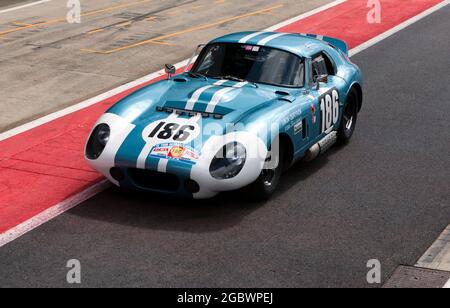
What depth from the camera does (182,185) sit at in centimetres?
884

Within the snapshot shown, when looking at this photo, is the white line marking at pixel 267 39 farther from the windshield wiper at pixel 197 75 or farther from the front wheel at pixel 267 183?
the front wheel at pixel 267 183

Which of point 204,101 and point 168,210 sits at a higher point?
point 204,101

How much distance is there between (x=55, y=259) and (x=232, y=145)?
2.09 meters

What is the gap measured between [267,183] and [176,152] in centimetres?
114

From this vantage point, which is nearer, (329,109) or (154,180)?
(154,180)

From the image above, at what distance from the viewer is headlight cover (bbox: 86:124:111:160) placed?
9.31 meters

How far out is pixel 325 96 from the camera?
1054 cm

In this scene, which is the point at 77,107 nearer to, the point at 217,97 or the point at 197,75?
the point at 197,75

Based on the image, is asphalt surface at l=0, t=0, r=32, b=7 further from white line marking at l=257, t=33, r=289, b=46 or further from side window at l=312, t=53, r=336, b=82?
side window at l=312, t=53, r=336, b=82

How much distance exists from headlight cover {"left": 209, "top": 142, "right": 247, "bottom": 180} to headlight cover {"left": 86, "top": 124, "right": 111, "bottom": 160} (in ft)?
4.08

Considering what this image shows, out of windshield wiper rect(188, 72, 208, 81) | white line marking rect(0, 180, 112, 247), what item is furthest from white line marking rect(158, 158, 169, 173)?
windshield wiper rect(188, 72, 208, 81)

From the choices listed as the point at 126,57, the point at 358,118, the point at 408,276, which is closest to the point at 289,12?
the point at 126,57

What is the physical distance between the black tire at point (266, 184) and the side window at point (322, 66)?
4.54ft

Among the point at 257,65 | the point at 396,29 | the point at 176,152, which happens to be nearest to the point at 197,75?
the point at 257,65
